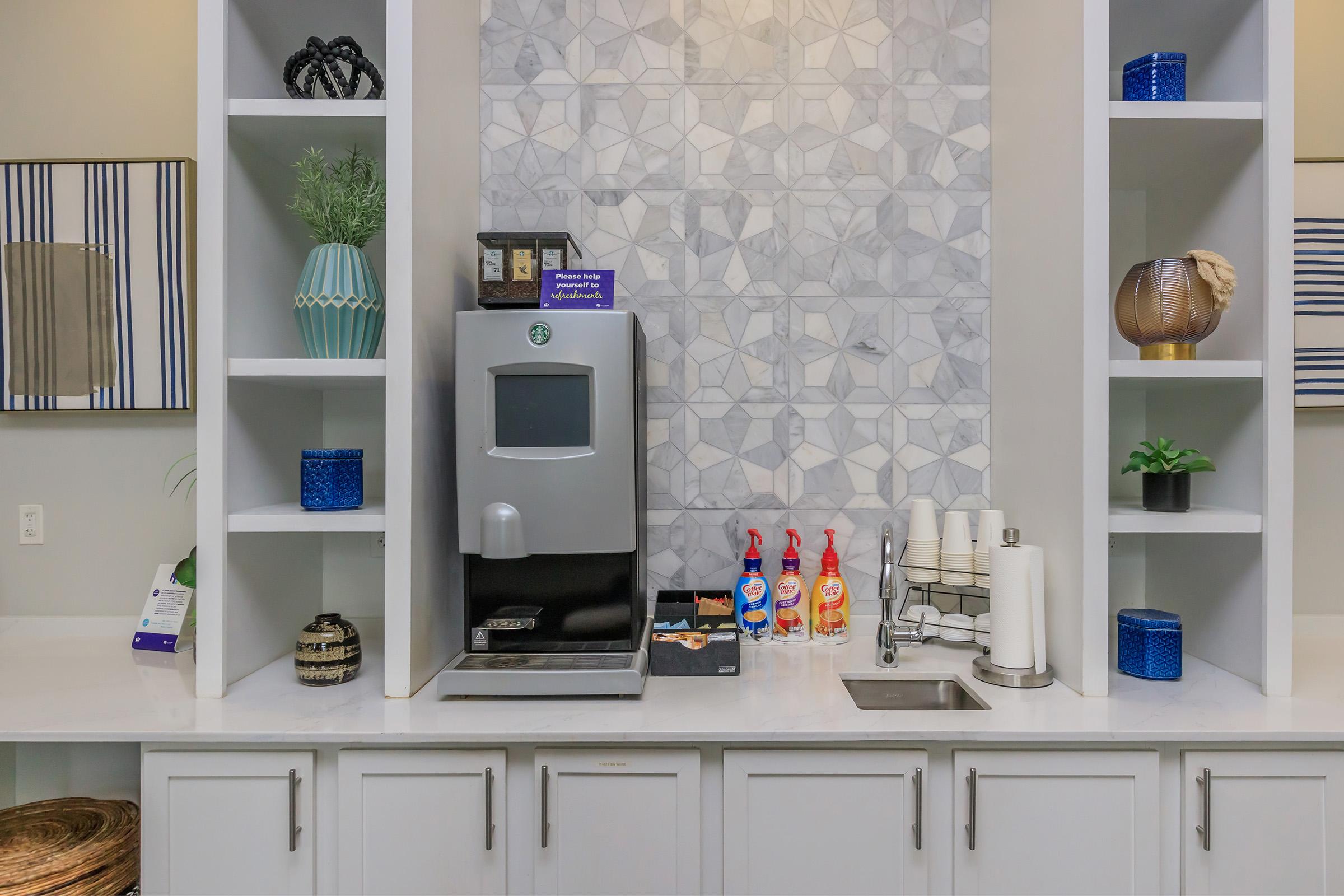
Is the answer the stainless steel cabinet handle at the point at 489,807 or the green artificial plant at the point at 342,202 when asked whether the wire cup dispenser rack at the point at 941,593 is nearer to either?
the stainless steel cabinet handle at the point at 489,807

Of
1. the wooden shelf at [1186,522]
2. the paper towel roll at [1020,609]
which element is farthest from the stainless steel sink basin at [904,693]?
the wooden shelf at [1186,522]

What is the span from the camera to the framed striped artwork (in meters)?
1.90

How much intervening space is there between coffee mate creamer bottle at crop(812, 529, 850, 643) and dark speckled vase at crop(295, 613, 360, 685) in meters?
1.05

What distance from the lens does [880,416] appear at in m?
1.95

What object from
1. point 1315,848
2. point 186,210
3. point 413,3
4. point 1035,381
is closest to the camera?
point 1315,848

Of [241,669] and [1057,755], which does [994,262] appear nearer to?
[1057,755]

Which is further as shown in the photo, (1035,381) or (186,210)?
(186,210)

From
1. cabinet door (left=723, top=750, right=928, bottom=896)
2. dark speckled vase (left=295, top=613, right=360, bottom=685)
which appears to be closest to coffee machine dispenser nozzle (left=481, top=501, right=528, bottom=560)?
dark speckled vase (left=295, top=613, right=360, bottom=685)

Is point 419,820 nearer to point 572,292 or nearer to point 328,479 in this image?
point 328,479

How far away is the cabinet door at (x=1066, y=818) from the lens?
1.28 m

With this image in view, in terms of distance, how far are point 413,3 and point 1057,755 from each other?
6.06 ft

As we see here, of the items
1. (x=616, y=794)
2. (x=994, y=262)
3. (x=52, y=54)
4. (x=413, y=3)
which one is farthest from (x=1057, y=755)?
(x=52, y=54)

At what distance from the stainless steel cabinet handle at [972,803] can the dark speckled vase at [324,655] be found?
121 centimetres

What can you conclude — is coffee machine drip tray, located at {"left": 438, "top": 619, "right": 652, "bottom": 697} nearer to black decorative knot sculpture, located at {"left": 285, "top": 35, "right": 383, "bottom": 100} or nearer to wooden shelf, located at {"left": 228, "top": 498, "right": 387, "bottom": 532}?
wooden shelf, located at {"left": 228, "top": 498, "right": 387, "bottom": 532}
